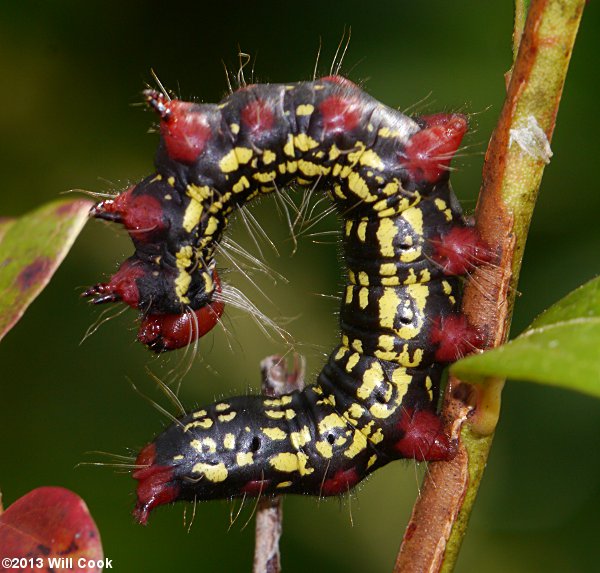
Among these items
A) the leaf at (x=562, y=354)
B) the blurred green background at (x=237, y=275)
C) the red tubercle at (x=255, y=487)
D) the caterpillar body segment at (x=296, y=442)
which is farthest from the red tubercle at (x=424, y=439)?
the blurred green background at (x=237, y=275)

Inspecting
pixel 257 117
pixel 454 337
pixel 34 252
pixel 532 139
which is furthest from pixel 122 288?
pixel 532 139

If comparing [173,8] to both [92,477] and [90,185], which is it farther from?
[92,477]

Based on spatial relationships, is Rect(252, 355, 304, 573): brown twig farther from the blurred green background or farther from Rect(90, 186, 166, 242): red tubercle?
the blurred green background

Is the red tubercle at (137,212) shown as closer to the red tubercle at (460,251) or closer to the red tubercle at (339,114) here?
the red tubercle at (339,114)

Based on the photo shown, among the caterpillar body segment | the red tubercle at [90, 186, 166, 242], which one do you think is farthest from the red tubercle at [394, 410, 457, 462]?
the red tubercle at [90, 186, 166, 242]

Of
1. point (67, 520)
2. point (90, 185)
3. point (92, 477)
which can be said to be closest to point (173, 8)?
point (90, 185)

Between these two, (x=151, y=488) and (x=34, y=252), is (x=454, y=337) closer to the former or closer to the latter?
(x=151, y=488)
